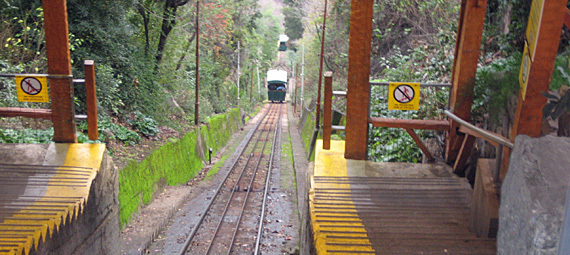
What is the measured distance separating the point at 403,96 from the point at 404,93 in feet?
0.14

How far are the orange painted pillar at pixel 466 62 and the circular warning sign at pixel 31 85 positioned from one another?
576cm

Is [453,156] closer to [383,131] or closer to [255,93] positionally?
[383,131]

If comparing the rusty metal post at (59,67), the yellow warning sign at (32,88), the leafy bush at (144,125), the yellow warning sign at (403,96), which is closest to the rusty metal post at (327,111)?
the yellow warning sign at (403,96)

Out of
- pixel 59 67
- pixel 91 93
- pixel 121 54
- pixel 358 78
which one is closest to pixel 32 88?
pixel 59 67

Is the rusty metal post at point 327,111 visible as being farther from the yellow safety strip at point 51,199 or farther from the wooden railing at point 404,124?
the yellow safety strip at point 51,199

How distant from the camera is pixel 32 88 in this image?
5.83 m

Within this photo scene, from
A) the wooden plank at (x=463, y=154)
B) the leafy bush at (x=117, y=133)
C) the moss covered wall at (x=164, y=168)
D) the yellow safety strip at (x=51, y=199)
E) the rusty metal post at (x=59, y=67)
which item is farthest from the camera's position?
the leafy bush at (x=117, y=133)

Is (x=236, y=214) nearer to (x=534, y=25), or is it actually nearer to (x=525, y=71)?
(x=525, y=71)

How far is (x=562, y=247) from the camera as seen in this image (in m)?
1.64

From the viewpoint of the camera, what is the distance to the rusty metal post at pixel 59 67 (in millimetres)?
5711

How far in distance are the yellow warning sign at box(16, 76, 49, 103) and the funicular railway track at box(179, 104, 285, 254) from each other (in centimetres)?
386

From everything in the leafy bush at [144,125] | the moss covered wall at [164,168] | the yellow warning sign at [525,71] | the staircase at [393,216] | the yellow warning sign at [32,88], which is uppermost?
the yellow warning sign at [525,71]

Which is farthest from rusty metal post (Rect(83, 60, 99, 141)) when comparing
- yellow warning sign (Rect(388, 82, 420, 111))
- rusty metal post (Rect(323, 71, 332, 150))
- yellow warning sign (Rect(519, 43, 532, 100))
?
yellow warning sign (Rect(519, 43, 532, 100))

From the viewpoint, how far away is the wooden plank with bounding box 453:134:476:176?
4.76 m
